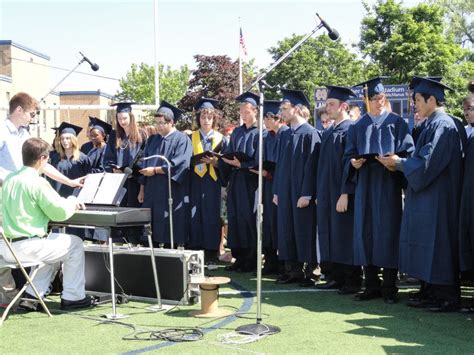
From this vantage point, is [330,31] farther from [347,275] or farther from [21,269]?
[21,269]

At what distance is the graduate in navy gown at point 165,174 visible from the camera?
928cm

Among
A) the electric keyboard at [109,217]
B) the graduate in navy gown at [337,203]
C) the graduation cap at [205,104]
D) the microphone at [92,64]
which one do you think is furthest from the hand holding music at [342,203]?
the microphone at [92,64]

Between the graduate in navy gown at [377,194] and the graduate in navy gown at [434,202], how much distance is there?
30cm

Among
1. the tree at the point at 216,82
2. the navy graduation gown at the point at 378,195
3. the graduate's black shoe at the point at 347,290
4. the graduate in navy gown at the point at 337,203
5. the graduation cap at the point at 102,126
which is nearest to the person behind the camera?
the navy graduation gown at the point at 378,195

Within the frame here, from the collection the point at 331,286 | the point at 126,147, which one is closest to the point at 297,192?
the point at 331,286

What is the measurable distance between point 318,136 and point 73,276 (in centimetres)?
351

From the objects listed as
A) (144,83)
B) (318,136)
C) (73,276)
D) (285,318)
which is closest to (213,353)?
(285,318)

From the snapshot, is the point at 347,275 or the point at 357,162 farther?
the point at 347,275

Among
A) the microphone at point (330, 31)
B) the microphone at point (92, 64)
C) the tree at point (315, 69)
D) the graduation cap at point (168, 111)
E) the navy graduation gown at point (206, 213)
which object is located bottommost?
the navy graduation gown at point (206, 213)

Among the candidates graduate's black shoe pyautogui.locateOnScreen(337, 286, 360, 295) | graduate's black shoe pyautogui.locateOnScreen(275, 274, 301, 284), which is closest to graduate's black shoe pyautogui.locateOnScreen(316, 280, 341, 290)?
graduate's black shoe pyautogui.locateOnScreen(337, 286, 360, 295)

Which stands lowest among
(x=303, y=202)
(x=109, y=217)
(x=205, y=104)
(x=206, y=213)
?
(x=206, y=213)

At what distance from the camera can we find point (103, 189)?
7199mm

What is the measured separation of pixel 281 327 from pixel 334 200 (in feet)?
7.56

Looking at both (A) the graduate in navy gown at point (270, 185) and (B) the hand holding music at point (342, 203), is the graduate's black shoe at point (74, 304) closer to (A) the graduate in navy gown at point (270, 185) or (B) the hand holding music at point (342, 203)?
(A) the graduate in navy gown at point (270, 185)
